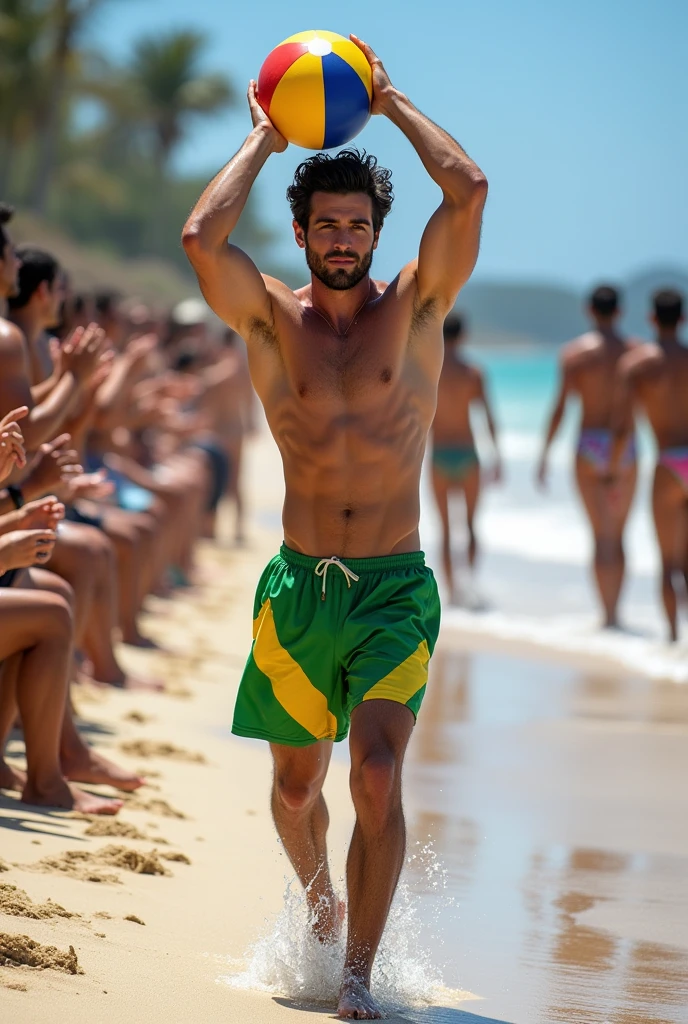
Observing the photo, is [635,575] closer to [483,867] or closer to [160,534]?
[160,534]

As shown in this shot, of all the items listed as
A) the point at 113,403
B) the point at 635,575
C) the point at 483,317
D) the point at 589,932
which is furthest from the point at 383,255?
the point at 483,317

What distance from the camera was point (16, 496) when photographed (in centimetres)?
549

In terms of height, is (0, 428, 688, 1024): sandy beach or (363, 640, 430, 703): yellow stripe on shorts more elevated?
(363, 640, 430, 703): yellow stripe on shorts

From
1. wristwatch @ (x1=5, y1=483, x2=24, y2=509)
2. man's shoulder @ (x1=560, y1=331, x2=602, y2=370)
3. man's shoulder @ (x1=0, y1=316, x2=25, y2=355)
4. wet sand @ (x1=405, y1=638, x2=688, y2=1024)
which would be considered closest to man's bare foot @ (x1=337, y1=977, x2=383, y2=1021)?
wet sand @ (x1=405, y1=638, x2=688, y2=1024)

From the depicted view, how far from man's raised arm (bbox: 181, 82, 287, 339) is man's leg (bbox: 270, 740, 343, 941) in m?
1.21

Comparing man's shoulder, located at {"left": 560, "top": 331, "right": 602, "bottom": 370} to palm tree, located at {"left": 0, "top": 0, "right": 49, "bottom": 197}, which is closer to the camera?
man's shoulder, located at {"left": 560, "top": 331, "right": 602, "bottom": 370}

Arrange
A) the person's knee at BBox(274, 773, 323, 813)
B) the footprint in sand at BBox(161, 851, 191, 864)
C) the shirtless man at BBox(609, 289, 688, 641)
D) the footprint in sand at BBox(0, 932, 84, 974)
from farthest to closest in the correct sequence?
the shirtless man at BBox(609, 289, 688, 641) < the footprint in sand at BBox(161, 851, 191, 864) < the person's knee at BBox(274, 773, 323, 813) < the footprint in sand at BBox(0, 932, 84, 974)

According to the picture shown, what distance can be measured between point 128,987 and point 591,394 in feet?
28.0

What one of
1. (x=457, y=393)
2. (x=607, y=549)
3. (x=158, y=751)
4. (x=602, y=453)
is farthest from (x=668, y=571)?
(x=158, y=751)

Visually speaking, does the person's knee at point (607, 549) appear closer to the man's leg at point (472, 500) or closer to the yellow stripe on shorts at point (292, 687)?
the man's leg at point (472, 500)

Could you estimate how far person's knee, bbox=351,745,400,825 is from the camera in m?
3.96

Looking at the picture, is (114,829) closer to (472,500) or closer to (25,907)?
(25,907)

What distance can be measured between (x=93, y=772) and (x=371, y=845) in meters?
2.14

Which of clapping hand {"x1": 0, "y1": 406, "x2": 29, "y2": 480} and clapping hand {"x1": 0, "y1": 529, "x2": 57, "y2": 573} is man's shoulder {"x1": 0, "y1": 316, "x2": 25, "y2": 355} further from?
clapping hand {"x1": 0, "y1": 529, "x2": 57, "y2": 573}
